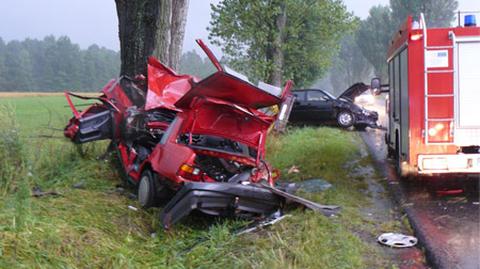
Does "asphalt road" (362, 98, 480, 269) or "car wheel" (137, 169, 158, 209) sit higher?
"car wheel" (137, 169, 158, 209)

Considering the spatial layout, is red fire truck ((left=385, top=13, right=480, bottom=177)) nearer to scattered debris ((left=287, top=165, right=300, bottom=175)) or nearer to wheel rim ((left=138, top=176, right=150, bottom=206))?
scattered debris ((left=287, top=165, right=300, bottom=175))

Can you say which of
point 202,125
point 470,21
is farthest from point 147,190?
point 470,21

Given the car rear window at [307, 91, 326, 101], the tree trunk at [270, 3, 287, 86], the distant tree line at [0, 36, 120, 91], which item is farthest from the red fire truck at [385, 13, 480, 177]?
the distant tree line at [0, 36, 120, 91]

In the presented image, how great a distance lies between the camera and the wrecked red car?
18.0 feet

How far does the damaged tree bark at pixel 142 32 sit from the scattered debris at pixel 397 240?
5.43 metres

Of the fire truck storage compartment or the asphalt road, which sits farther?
the fire truck storage compartment

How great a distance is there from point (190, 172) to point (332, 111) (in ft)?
45.9

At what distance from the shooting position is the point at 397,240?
223 inches

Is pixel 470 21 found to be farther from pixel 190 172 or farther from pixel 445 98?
pixel 190 172

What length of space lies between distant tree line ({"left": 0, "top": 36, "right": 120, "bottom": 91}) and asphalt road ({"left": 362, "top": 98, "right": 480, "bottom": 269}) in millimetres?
57306

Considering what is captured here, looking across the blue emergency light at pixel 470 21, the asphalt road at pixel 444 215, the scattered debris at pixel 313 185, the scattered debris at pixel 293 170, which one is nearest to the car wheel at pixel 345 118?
the asphalt road at pixel 444 215

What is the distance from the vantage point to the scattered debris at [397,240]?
554cm

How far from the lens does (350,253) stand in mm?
4938

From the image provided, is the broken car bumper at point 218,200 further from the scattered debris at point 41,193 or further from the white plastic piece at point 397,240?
the scattered debris at point 41,193
